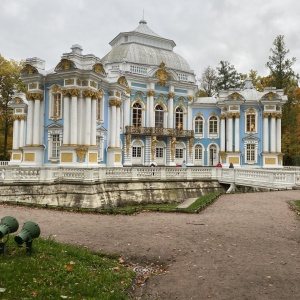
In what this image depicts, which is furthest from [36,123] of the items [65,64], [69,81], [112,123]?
[112,123]

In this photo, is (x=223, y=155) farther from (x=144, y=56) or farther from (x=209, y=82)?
(x=209, y=82)

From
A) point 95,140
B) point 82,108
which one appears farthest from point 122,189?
point 82,108

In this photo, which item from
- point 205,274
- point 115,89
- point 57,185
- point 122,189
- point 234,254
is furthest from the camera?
point 115,89

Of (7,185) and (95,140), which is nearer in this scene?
(7,185)

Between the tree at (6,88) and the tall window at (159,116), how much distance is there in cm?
1471

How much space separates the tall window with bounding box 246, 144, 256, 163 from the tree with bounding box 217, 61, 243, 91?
64.4 feet

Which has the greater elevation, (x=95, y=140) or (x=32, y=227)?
(x=95, y=140)

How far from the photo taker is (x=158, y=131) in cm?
3120

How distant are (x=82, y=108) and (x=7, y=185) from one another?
290 inches

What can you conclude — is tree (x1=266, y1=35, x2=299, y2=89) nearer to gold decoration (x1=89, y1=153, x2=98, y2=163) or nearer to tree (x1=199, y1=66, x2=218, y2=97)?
tree (x1=199, y1=66, x2=218, y2=97)

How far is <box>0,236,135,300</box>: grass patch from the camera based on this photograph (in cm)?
437

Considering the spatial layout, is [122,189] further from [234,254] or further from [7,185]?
[234,254]

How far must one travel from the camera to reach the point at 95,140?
20.8m

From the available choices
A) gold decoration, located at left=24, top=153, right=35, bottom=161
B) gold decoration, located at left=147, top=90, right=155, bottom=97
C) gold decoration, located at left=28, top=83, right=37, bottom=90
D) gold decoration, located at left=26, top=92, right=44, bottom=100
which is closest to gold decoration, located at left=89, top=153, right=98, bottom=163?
gold decoration, located at left=24, top=153, right=35, bottom=161
